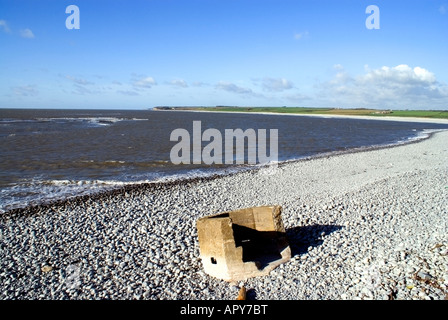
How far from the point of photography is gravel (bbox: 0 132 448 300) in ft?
27.7

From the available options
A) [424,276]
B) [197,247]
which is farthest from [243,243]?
[424,276]

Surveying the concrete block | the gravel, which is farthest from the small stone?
the concrete block

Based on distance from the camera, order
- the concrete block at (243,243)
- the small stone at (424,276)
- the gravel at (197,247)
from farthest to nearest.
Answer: the concrete block at (243,243)
the gravel at (197,247)
the small stone at (424,276)

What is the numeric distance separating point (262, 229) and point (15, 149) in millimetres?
32827

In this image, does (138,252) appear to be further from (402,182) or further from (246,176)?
(402,182)

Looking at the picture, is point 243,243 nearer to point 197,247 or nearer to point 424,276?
point 197,247

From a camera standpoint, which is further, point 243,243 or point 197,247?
point 197,247

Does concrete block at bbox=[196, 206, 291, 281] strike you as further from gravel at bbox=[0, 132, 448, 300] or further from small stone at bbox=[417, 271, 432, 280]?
small stone at bbox=[417, 271, 432, 280]

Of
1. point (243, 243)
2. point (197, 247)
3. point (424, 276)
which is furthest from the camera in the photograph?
point (197, 247)

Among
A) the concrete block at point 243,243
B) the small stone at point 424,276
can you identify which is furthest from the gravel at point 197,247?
the concrete block at point 243,243

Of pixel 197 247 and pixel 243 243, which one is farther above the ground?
pixel 243 243

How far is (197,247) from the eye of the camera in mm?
11039

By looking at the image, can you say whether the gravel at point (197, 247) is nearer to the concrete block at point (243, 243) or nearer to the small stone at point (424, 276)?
the small stone at point (424, 276)

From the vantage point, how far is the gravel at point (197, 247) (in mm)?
8430
